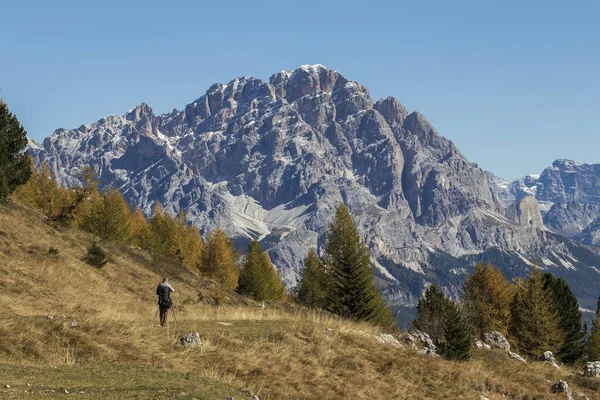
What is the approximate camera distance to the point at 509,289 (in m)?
71.0

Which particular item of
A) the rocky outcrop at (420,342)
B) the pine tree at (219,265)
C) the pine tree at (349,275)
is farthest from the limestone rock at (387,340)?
the pine tree at (219,265)

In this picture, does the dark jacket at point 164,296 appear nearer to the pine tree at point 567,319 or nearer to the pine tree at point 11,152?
the pine tree at point 11,152

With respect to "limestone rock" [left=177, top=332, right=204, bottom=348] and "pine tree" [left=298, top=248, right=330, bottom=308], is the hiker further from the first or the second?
"pine tree" [left=298, top=248, right=330, bottom=308]

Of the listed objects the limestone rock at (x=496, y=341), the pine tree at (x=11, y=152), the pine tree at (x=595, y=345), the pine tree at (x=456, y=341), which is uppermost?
the pine tree at (x=11, y=152)

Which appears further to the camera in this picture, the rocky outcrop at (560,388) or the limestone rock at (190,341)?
the rocky outcrop at (560,388)

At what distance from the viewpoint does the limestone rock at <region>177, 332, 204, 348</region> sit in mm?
16750

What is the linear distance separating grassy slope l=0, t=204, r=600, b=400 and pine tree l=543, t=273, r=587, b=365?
37703 mm

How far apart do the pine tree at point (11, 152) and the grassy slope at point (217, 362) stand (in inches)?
336

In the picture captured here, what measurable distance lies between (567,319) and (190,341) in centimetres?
6054

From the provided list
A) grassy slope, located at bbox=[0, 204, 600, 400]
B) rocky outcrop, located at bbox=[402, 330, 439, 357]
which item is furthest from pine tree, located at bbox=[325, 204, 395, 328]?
rocky outcrop, located at bbox=[402, 330, 439, 357]

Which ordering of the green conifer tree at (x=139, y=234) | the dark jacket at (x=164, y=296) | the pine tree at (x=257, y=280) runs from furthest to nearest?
1. the green conifer tree at (x=139, y=234)
2. the pine tree at (x=257, y=280)
3. the dark jacket at (x=164, y=296)

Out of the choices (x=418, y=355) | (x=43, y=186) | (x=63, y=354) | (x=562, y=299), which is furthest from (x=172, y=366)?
(x=43, y=186)

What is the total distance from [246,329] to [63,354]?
7730mm

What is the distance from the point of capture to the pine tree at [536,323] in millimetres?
57781
